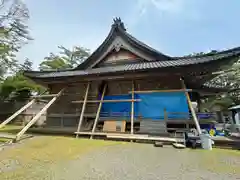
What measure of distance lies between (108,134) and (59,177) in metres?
3.05

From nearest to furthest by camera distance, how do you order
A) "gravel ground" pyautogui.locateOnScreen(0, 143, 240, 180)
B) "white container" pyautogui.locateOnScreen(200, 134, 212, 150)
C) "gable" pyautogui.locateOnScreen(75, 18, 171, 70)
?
1. "gravel ground" pyautogui.locateOnScreen(0, 143, 240, 180)
2. "white container" pyautogui.locateOnScreen(200, 134, 212, 150)
3. "gable" pyautogui.locateOnScreen(75, 18, 171, 70)

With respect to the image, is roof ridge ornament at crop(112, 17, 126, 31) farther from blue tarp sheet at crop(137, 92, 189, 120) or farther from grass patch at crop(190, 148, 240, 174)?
grass patch at crop(190, 148, 240, 174)

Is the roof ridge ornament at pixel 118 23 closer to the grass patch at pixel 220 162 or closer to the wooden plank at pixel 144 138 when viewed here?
the wooden plank at pixel 144 138

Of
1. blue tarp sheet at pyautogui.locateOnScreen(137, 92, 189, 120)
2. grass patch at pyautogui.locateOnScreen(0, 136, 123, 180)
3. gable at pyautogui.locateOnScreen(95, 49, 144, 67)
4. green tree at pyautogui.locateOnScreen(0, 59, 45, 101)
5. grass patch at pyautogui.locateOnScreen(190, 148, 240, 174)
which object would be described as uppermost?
gable at pyautogui.locateOnScreen(95, 49, 144, 67)

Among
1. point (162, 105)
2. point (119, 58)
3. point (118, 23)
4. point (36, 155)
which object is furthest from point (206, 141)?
point (118, 23)

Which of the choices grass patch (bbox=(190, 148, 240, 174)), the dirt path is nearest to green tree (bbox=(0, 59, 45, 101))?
the dirt path

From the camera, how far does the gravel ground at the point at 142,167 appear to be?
91.7 inches

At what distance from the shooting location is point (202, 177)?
229 centimetres

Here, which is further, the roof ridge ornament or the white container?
the roof ridge ornament

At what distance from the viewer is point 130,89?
705 centimetres

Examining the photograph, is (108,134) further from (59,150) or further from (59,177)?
(59,177)

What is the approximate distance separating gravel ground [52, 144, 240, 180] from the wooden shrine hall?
1.56 m

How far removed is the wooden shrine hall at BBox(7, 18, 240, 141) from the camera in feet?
17.5

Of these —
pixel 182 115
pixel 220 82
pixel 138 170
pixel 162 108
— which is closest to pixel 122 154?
pixel 138 170
